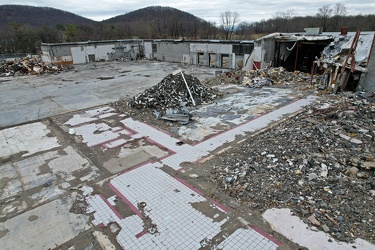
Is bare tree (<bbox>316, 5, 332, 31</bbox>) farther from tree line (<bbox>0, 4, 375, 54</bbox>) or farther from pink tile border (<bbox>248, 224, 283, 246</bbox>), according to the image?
pink tile border (<bbox>248, 224, 283, 246</bbox>)

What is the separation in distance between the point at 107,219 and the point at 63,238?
789 mm

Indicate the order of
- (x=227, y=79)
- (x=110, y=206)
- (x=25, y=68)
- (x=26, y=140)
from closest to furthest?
(x=110, y=206), (x=26, y=140), (x=227, y=79), (x=25, y=68)

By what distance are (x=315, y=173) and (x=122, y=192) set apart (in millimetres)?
4434

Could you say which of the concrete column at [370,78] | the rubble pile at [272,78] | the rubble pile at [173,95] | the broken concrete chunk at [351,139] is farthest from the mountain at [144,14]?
the broken concrete chunk at [351,139]

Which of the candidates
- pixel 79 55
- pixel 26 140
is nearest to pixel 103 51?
pixel 79 55

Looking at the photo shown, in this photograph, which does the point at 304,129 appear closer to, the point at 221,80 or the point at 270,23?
the point at 221,80

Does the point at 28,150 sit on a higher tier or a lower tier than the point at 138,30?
lower

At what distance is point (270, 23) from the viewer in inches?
2066

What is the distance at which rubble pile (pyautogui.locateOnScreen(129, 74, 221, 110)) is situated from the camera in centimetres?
Answer: 1061

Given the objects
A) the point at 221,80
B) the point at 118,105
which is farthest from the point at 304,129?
the point at 221,80

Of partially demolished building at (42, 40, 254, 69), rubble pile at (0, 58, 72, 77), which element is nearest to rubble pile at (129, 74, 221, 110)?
partially demolished building at (42, 40, 254, 69)

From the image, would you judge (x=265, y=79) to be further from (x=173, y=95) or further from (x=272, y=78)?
(x=173, y=95)

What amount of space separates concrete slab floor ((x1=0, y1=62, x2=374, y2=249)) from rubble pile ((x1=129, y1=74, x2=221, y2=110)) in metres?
1.38

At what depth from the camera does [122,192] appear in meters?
5.40
